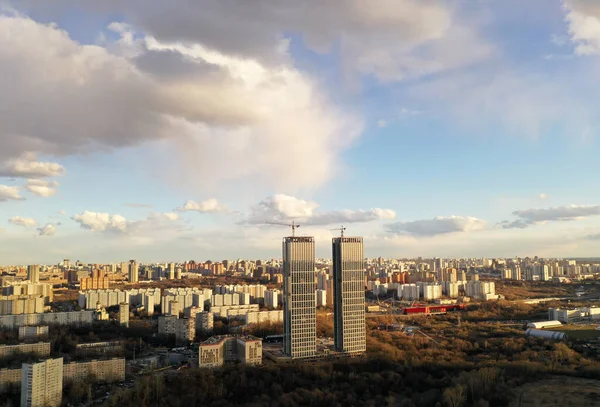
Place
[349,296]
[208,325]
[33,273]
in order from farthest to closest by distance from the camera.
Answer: [33,273] < [208,325] < [349,296]

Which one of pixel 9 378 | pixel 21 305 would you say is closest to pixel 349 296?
pixel 9 378

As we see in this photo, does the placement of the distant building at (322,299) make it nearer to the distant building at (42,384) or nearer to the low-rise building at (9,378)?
the low-rise building at (9,378)

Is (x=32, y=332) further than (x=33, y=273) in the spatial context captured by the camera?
No

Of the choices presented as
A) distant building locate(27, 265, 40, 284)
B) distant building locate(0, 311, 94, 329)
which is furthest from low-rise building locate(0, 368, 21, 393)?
distant building locate(27, 265, 40, 284)

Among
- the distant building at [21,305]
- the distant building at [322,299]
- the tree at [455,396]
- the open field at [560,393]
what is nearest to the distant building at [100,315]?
the distant building at [21,305]

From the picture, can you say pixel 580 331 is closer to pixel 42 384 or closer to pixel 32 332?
pixel 42 384

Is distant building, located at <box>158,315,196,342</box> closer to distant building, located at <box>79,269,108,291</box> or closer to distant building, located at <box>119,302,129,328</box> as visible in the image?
distant building, located at <box>119,302,129,328</box>

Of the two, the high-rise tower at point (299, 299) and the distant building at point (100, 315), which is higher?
the high-rise tower at point (299, 299)
